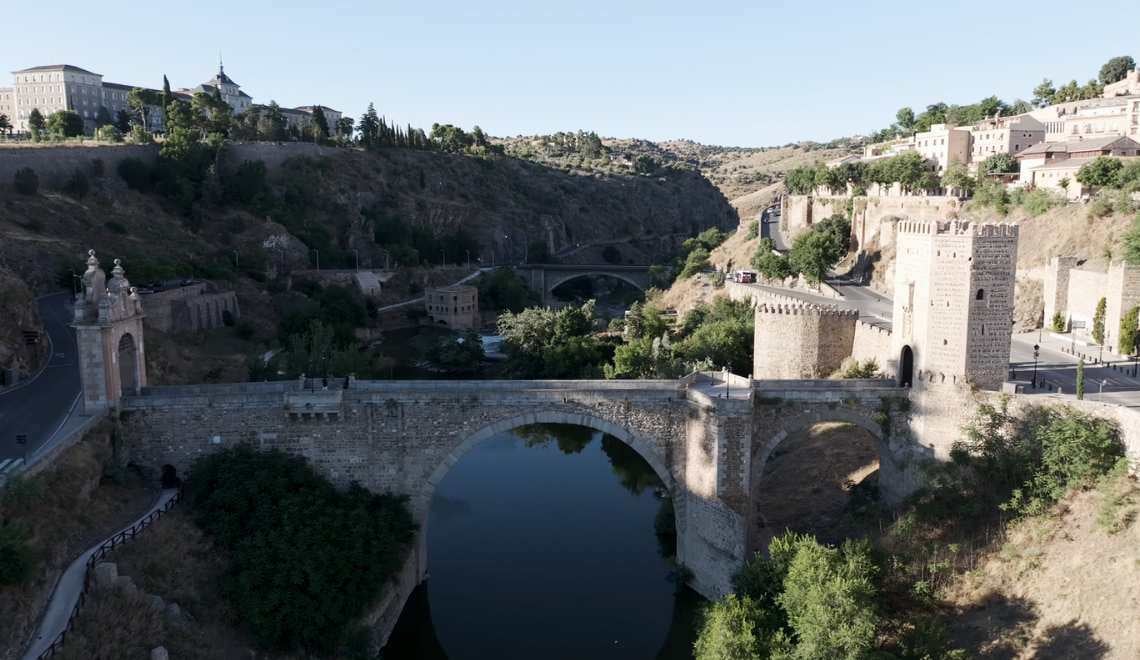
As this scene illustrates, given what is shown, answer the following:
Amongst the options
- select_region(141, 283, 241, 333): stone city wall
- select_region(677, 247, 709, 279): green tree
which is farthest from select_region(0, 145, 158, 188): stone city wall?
select_region(677, 247, 709, 279): green tree

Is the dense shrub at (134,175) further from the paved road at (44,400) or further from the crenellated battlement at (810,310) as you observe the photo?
the crenellated battlement at (810,310)

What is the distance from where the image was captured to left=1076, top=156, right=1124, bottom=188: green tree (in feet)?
125

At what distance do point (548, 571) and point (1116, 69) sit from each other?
244 ft

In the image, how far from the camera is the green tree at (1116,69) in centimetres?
7275

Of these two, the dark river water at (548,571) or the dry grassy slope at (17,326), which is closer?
the dark river water at (548,571)

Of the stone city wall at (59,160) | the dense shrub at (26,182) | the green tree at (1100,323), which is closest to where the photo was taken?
the green tree at (1100,323)

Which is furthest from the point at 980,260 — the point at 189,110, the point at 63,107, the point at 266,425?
the point at 63,107

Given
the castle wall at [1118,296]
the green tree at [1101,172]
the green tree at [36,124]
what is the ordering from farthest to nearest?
1. the green tree at [36,124]
2. the green tree at [1101,172]
3. the castle wall at [1118,296]

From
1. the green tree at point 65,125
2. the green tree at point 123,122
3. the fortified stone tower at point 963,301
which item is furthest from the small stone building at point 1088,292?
the green tree at point 123,122

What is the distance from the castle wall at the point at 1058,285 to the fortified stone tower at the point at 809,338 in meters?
7.16

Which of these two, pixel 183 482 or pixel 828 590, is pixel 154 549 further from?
pixel 828 590

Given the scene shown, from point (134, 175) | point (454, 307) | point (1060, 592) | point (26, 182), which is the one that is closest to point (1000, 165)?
point (1060, 592)

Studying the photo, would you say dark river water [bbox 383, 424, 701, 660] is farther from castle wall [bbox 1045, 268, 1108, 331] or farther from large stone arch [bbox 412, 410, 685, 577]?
castle wall [bbox 1045, 268, 1108, 331]

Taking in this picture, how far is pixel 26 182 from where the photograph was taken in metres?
52.8
